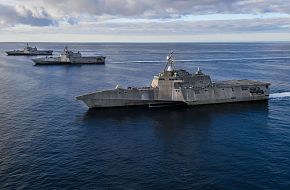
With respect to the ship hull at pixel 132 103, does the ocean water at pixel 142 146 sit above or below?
below

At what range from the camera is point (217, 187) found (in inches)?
1811

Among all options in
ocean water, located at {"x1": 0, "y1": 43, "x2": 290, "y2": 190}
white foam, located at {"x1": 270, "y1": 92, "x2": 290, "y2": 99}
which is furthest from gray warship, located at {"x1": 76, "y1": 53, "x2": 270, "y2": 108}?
white foam, located at {"x1": 270, "y1": 92, "x2": 290, "y2": 99}

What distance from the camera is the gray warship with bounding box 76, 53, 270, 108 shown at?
300 ft

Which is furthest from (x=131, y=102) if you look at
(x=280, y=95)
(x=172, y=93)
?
(x=280, y=95)

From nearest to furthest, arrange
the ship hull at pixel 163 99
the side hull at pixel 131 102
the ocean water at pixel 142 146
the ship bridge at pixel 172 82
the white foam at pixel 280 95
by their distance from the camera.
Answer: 1. the ocean water at pixel 142 146
2. the side hull at pixel 131 102
3. the ship hull at pixel 163 99
4. the ship bridge at pixel 172 82
5. the white foam at pixel 280 95

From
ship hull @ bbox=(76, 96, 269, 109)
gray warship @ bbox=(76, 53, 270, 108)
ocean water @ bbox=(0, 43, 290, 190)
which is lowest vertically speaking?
ocean water @ bbox=(0, 43, 290, 190)

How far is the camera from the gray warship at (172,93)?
9144cm

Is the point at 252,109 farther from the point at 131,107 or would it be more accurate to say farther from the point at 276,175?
the point at 276,175

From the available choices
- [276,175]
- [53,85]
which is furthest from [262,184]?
[53,85]

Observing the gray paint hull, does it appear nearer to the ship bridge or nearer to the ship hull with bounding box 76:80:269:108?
the ship hull with bounding box 76:80:269:108

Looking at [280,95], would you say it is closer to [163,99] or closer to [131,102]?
[163,99]

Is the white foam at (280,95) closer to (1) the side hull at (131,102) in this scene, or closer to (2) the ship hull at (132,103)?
(1) the side hull at (131,102)

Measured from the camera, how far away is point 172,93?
94250mm

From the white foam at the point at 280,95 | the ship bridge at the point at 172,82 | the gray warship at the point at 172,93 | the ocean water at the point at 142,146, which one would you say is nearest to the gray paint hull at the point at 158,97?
the gray warship at the point at 172,93
